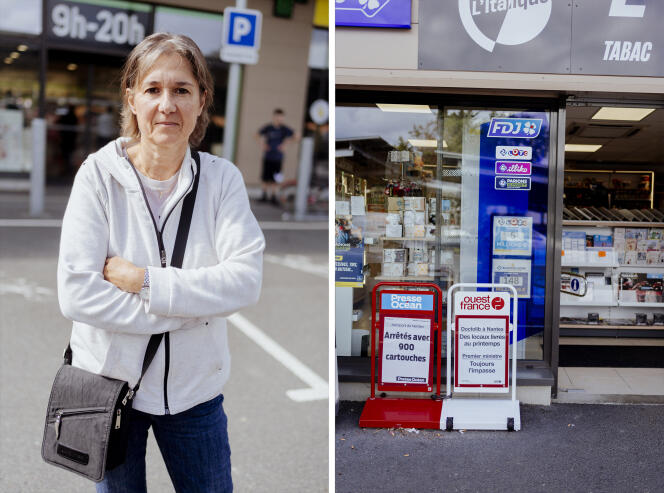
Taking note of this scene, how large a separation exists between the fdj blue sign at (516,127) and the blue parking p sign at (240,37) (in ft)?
15.5

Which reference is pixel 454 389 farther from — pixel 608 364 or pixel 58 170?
pixel 58 170

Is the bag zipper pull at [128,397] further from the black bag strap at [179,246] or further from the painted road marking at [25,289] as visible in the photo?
the painted road marking at [25,289]

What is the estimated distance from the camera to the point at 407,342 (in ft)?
19.3

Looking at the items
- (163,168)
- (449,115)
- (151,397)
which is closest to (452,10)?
(449,115)

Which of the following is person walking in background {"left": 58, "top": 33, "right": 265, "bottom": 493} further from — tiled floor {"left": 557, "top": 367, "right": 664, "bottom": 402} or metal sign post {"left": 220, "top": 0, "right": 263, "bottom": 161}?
metal sign post {"left": 220, "top": 0, "right": 263, "bottom": 161}

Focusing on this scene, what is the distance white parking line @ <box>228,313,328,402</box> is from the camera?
5.29 metres

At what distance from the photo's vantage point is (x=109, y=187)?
7.23ft

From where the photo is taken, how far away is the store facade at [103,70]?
46.8 ft

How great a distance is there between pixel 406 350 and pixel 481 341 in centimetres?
64

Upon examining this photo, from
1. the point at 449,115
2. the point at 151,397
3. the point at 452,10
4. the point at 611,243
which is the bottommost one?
the point at 151,397

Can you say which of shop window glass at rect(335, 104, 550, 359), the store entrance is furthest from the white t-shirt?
the store entrance

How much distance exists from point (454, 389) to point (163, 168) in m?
4.13

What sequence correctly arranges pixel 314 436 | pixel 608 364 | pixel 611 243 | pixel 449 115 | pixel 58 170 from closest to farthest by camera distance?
pixel 314 436, pixel 449 115, pixel 608 364, pixel 611 243, pixel 58 170

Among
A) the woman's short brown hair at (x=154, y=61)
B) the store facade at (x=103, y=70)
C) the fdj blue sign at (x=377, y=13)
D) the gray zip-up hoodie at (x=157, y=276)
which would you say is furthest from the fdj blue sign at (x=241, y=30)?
the gray zip-up hoodie at (x=157, y=276)
